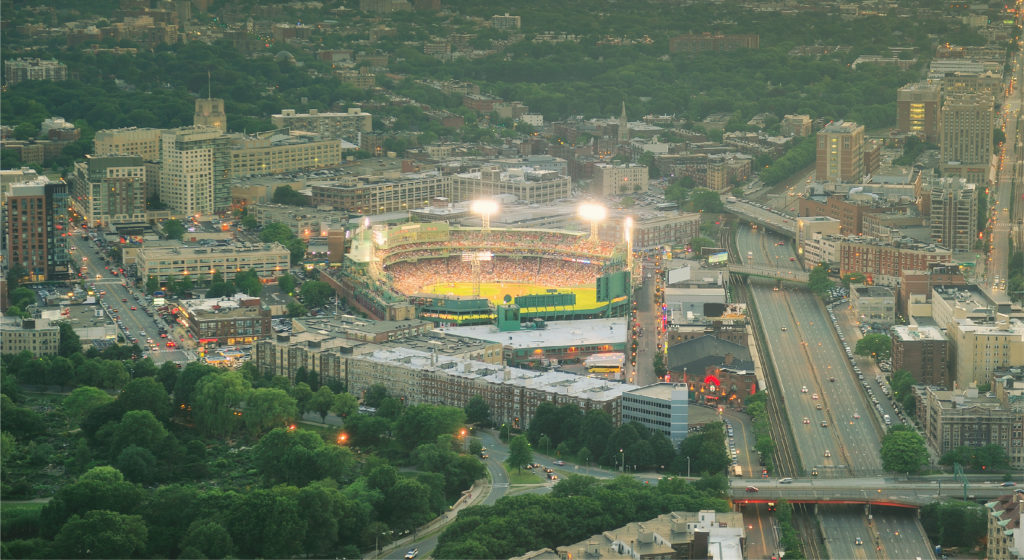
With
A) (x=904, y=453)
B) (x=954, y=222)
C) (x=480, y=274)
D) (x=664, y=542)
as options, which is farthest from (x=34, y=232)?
(x=664, y=542)

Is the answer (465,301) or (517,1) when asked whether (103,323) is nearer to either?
(465,301)

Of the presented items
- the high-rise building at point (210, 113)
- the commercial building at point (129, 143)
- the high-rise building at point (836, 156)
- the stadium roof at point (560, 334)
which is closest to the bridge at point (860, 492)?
the stadium roof at point (560, 334)

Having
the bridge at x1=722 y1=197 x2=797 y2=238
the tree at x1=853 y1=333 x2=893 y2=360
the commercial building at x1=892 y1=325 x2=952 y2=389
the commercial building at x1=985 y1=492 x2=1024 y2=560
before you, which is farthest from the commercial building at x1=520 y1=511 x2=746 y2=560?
the bridge at x1=722 y1=197 x2=797 y2=238

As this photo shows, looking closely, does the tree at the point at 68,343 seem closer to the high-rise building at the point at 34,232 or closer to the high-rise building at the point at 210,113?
the high-rise building at the point at 34,232

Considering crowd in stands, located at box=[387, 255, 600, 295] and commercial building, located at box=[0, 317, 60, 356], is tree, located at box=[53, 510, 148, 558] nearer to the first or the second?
commercial building, located at box=[0, 317, 60, 356]

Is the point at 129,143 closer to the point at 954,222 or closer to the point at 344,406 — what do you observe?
the point at 954,222

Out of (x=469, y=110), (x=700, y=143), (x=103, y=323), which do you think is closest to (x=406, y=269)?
(x=103, y=323)
